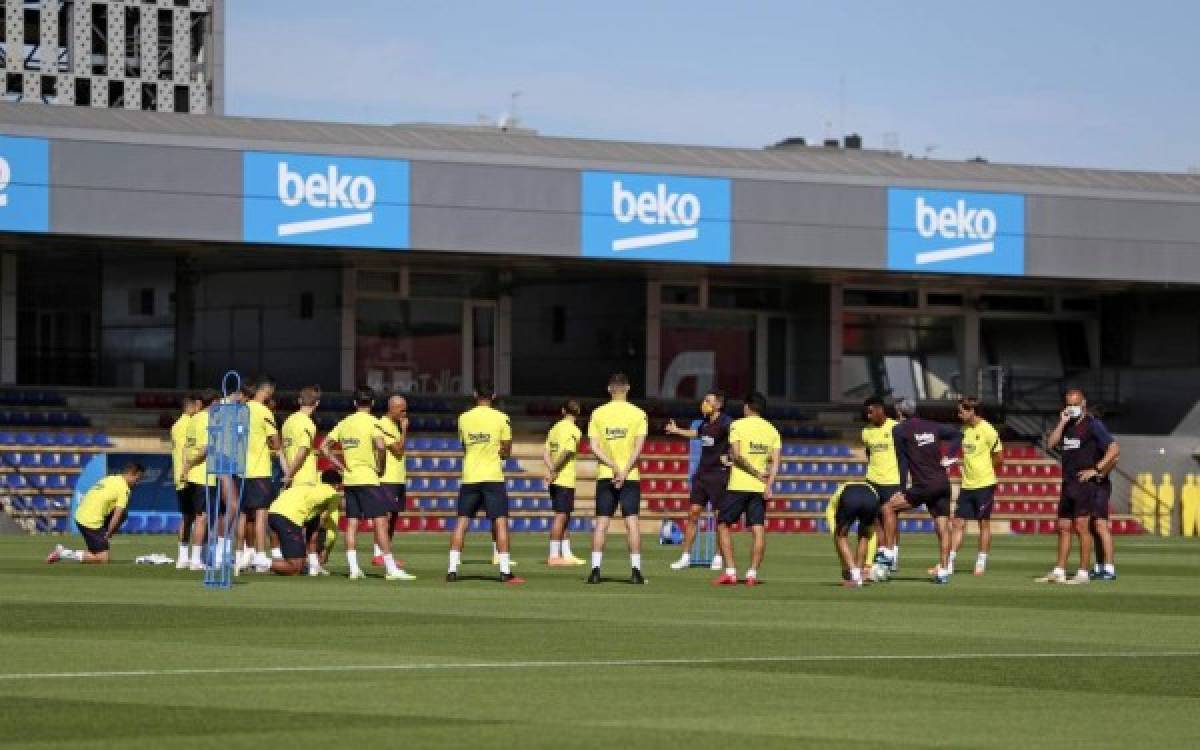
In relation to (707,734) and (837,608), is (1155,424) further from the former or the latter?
(707,734)

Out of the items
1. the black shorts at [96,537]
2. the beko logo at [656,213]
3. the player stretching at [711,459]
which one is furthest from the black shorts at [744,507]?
the beko logo at [656,213]

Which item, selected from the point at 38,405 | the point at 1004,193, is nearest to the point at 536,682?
the point at 38,405

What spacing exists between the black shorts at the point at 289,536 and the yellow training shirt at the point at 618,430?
3.22 meters

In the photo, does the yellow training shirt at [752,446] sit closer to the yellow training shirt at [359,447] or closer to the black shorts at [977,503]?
the yellow training shirt at [359,447]

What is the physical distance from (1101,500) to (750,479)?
4.46 metres

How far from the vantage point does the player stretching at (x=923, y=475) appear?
25156 millimetres

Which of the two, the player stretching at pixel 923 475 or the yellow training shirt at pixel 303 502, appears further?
the player stretching at pixel 923 475

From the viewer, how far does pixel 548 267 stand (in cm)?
4969

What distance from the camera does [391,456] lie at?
86.8 ft

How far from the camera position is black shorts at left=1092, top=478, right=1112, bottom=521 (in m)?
25.7

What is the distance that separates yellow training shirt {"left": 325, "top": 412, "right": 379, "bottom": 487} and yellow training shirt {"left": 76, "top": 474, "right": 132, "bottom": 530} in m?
4.19

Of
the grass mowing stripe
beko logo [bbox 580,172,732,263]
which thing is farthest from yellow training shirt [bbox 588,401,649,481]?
beko logo [bbox 580,172,732,263]

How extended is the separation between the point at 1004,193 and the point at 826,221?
4614 mm

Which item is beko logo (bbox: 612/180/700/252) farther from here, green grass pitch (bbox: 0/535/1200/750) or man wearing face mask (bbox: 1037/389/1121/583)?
green grass pitch (bbox: 0/535/1200/750)
